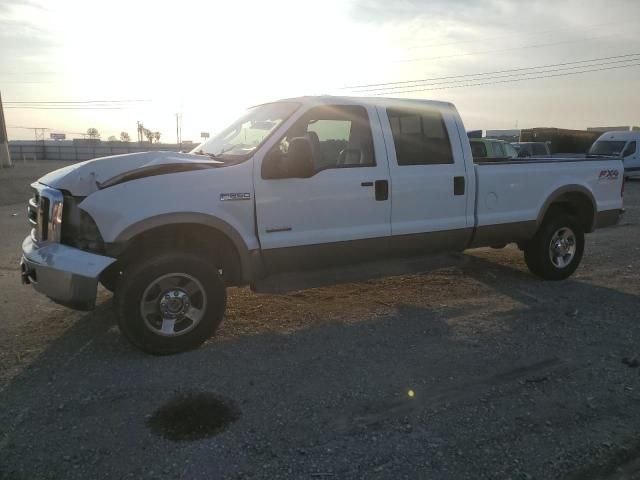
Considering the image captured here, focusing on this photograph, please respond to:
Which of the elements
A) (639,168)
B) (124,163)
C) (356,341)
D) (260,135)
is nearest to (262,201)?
(260,135)

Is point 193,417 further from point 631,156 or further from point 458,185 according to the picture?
point 631,156

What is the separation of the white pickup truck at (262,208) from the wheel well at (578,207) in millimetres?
532

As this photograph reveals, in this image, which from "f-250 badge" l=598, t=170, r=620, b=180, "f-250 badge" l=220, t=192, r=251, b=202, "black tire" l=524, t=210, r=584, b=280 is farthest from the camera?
"f-250 badge" l=598, t=170, r=620, b=180

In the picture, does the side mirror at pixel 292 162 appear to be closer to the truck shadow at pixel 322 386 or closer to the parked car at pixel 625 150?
the truck shadow at pixel 322 386

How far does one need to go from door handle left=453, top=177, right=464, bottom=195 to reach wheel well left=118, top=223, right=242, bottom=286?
2.40 metres

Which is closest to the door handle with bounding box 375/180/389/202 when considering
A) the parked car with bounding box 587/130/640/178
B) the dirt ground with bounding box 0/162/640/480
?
the dirt ground with bounding box 0/162/640/480

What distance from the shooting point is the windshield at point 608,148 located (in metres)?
22.0

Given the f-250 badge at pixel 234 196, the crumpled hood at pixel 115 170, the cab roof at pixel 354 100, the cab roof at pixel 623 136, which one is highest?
A: the cab roof at pixel 623 136

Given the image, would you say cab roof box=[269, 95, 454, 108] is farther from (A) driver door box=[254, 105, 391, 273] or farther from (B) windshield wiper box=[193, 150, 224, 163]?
(B) windshield wiper box=[193, 150, 224, 163]

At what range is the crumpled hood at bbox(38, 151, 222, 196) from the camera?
398 cm

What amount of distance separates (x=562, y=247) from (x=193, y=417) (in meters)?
5.10

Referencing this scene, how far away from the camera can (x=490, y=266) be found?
7305 mm

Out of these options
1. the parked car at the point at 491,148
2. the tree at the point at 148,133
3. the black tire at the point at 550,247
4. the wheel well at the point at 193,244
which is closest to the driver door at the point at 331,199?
the wheel well at the point at 193,244

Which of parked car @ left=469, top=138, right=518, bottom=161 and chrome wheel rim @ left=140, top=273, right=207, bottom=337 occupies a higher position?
parked car @ left=469, top=138, right=518, bottom=161
